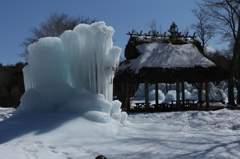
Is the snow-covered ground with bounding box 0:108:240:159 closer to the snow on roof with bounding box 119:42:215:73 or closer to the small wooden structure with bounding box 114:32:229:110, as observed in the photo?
the small wooden structure with bounding box 114:32:229:110

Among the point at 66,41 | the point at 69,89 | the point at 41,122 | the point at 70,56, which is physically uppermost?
the point at 66,41

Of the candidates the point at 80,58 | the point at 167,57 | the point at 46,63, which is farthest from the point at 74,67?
the point at 167,57

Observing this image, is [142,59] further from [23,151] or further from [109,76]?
[23,151]

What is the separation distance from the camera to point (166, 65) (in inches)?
566

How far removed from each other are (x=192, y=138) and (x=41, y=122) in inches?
156

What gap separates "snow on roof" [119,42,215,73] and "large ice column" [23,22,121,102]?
5973 millimetres

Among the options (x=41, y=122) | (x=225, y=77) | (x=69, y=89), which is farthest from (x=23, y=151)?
(x=225, y=77)

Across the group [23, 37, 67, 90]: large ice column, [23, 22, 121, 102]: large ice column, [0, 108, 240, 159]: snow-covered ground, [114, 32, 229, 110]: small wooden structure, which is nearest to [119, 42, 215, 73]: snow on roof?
[114, 32, 229, 110]: small wooden structure

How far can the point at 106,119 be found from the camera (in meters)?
7.37

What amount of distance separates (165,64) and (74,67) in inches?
295

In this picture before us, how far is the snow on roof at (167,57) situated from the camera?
14547 millimetres

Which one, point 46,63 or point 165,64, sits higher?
point 165,64

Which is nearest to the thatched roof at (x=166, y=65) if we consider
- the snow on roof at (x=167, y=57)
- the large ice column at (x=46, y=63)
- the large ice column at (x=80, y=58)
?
the snow on roof at (x=167, y=57)

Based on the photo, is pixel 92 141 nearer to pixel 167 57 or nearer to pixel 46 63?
pixel 46 63
